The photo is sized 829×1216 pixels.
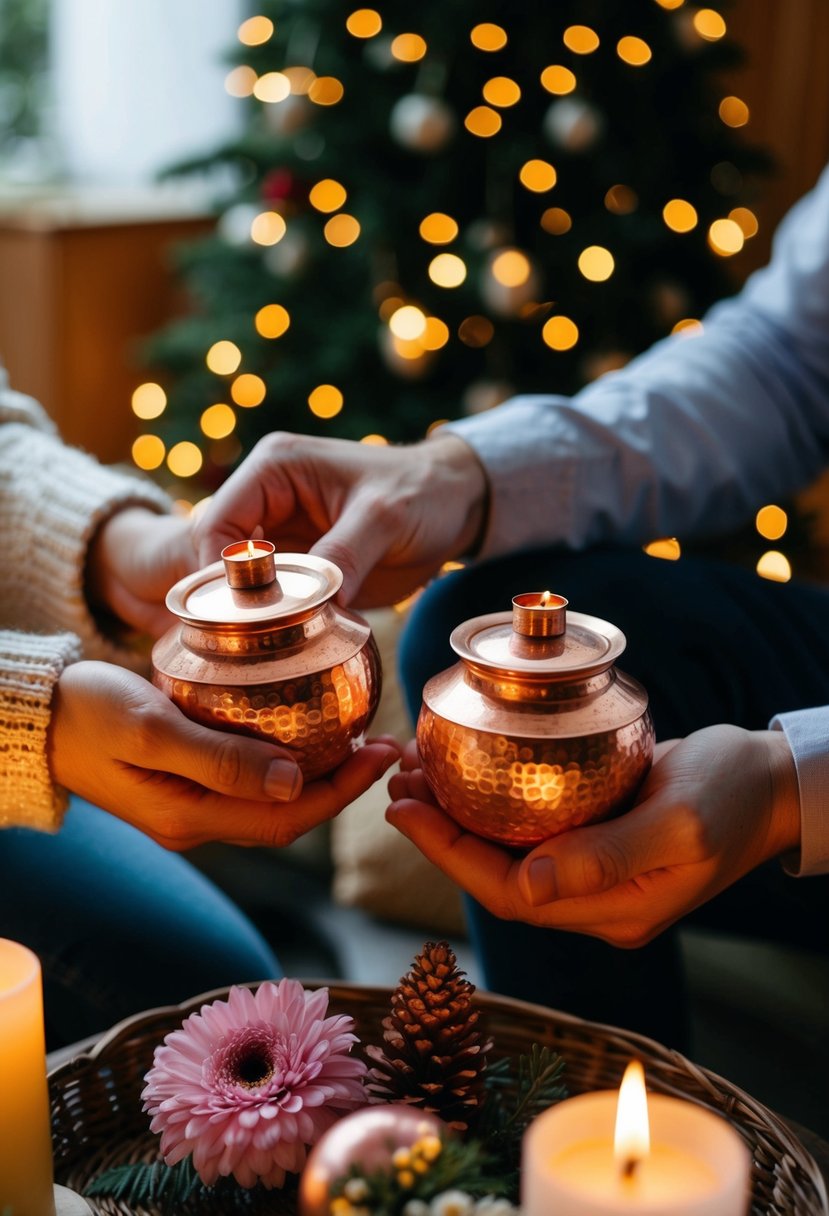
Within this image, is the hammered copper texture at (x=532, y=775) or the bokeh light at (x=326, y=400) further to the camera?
the bokeh light at (x=326, y=400)

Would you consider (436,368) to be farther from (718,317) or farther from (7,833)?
(7,833)

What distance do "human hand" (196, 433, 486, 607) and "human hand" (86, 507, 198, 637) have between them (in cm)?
10

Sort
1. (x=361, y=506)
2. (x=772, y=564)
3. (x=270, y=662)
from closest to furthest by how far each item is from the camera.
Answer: (x=270, y=662) → (x=361, y=506) → (x=772, y=564)

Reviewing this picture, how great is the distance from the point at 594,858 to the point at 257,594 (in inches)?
10.1

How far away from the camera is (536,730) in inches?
27.1

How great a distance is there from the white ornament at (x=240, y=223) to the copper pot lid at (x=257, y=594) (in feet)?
5.98

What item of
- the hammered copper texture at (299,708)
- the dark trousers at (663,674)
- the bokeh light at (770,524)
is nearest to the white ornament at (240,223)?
the bokeh light at (770,524)

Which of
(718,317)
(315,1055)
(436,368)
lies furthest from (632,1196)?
(436,368)

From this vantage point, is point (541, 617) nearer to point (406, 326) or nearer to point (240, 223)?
point (406, 326)

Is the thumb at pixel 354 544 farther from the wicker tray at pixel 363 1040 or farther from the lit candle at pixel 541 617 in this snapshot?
the wicker tray at pixel 363 1040

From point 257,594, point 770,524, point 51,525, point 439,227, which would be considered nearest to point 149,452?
point 439,227

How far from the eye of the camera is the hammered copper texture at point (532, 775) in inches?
27.2

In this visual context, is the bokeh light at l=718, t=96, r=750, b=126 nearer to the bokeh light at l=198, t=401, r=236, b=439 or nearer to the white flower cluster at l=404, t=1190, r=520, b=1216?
the bokeh light at l=198, t=401, r=236, b=439

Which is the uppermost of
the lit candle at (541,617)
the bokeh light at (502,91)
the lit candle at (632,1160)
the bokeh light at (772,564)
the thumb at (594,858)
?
the bokeh light at (502,91)
